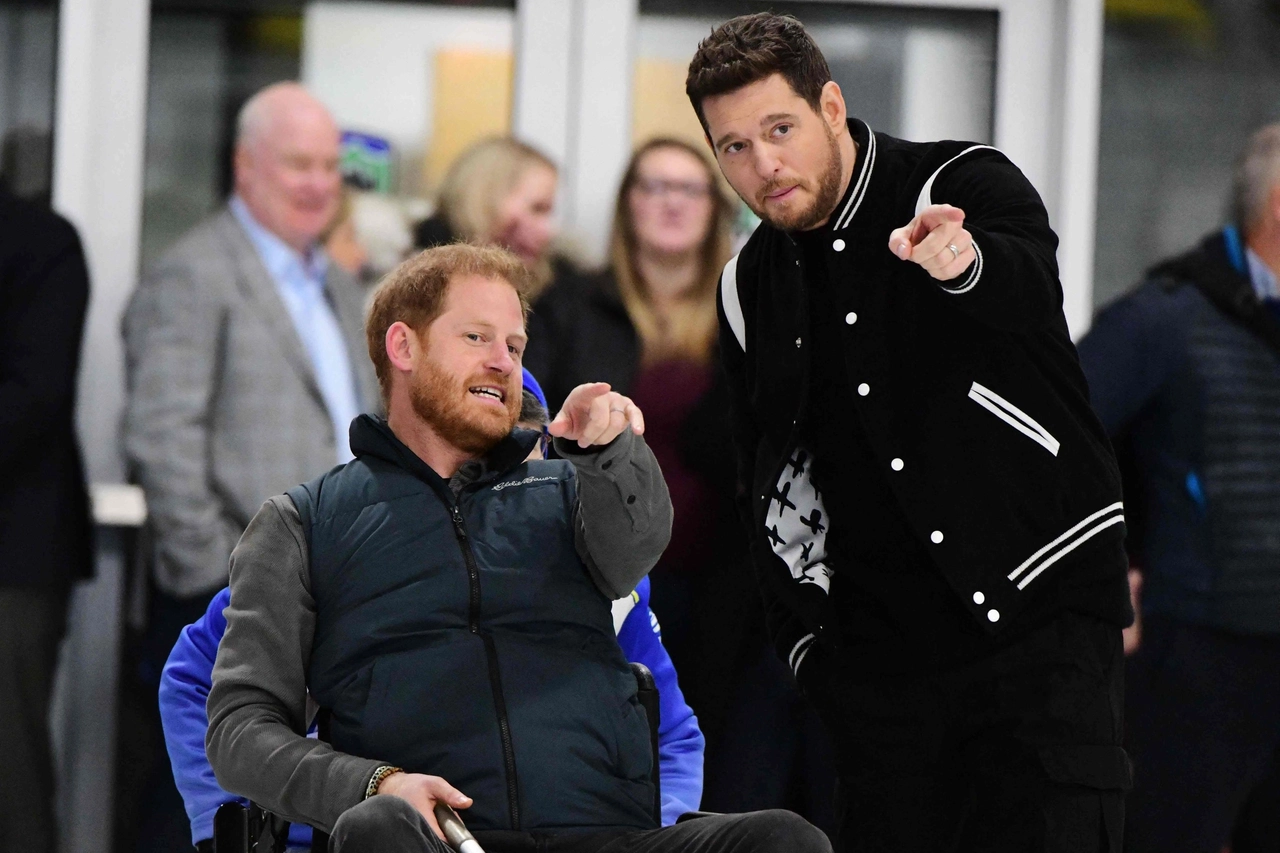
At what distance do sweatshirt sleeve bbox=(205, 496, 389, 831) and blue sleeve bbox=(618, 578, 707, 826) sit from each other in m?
0.52

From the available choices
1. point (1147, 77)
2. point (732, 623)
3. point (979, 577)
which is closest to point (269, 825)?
point (979, 577)

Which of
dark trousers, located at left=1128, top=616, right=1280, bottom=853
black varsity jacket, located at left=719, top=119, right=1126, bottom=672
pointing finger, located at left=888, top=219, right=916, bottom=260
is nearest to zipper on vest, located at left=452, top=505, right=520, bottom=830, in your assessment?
black varsity jacket, located at left=719, top=119, right=1126, bottom=672

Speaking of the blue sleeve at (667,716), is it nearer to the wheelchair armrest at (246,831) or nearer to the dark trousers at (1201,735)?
the wheelchair armrest at (246,831)

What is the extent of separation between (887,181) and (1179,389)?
1755mm

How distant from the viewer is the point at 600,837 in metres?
2.21

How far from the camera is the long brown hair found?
13.8 ft

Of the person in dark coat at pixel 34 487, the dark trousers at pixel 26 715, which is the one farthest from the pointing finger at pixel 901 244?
the dark trousers at pixel 26 715

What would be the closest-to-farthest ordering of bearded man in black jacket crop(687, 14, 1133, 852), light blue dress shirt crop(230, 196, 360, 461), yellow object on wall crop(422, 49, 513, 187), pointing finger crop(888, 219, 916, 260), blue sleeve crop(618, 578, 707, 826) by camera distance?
pointing finger crop(888, 219, 916, 260), bearded man in black jacket crop(687, 14, 1133, 852), blue sleeve crop(618, 578, 707, 826), light blue dress shirt crop(230, 196, 360, 461), yellow object on wall crop(422, 49, 513, 187)

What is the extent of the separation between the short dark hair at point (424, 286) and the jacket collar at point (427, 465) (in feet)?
0.41

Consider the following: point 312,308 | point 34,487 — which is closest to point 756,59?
point 312,308

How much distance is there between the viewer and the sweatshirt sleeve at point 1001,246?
2141mm

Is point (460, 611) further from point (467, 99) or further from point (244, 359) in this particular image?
point (467, 99)

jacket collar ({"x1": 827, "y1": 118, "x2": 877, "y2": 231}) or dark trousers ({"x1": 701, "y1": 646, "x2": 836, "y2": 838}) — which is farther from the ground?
jacket collar ({"x1": 827, "y1": 118, "x2": 877, "y2": 231})

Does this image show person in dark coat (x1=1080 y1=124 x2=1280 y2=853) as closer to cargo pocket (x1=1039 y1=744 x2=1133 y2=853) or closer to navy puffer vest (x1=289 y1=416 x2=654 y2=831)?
cargo pocket (x1=1039 y1=744 x2=1133 y2=853)
